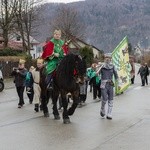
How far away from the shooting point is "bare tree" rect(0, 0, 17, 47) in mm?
57219

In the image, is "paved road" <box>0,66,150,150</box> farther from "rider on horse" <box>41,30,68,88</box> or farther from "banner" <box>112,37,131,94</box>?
"banner" <box>112,37,131,94</box>

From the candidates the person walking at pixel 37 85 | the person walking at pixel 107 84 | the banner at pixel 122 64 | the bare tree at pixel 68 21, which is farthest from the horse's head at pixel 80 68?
the bare tree at pixel 68 21

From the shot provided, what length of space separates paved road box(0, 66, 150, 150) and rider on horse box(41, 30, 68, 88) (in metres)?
1.29

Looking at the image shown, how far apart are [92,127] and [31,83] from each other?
5774 mm

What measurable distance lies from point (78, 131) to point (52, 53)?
2607 millimetres

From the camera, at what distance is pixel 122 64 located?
76.1ft

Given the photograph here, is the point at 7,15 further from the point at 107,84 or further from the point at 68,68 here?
the point at 68,68

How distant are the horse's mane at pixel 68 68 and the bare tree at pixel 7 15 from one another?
45.9m

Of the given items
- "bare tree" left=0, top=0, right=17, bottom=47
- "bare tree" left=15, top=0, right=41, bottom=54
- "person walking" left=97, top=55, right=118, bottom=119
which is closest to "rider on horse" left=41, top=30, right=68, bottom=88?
"person walking" left=97, top=55, right=118, bottom=119

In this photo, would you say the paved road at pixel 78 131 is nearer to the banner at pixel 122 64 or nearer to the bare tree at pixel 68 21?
the banner at pixel 122 64

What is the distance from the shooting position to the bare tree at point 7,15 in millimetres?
57219

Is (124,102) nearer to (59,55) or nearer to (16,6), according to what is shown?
(59,55)

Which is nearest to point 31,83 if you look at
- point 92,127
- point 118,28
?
point 92,127

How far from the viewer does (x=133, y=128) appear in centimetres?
1105
